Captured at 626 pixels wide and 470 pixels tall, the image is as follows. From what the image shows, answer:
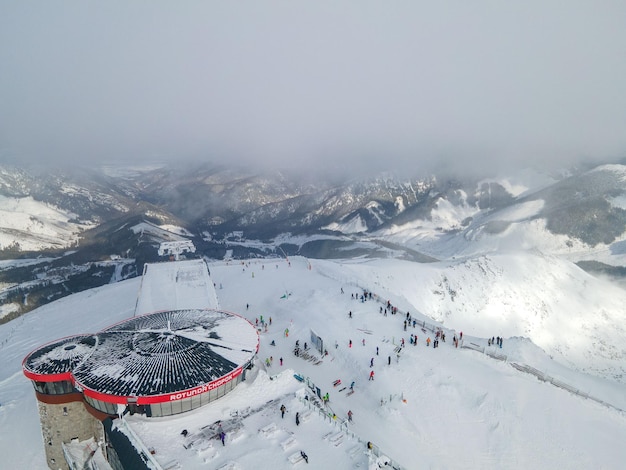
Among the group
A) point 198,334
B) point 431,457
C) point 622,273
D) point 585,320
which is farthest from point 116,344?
point 622,273

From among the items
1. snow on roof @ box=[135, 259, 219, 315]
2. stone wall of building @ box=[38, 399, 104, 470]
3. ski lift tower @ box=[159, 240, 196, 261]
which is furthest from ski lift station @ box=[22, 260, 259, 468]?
ski lift tower @ box=[159, 240, 196, 261]

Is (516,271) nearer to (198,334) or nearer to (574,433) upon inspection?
(574,433)

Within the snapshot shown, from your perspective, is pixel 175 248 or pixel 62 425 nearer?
pixel 62 425

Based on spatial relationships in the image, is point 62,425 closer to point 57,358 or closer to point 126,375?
point 57,358

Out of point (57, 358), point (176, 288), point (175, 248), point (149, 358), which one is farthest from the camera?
point (175, 248)

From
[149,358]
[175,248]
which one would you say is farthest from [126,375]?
[175,248]

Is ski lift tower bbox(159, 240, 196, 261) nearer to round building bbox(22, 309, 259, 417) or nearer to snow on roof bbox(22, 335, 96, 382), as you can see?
round building bbox(22, 309, 259, 417)
